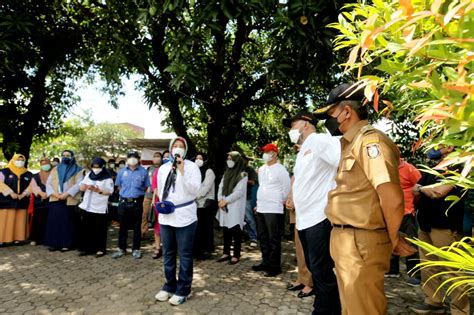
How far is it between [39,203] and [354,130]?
24.7 ft

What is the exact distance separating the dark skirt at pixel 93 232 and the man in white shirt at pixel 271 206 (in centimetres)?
299

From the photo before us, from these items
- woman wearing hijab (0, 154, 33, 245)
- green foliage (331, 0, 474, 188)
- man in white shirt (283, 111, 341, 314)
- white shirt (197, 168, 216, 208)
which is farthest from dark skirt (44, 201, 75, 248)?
green foliage (331, 0, 474, 188)

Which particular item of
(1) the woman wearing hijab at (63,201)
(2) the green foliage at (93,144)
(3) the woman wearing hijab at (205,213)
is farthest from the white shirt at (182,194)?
(2) the green foliage at (93,144)

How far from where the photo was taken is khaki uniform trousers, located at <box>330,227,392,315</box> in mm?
2168

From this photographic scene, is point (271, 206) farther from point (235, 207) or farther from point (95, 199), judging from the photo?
point (95, 199)

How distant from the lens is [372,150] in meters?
2.19

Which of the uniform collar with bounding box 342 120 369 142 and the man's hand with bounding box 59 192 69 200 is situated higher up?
the uniform collar with bounding box 342 120 369 142

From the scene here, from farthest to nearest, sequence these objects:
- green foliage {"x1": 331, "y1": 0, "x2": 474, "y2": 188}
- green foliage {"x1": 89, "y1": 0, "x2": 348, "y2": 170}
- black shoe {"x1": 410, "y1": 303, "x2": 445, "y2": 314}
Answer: green foliage {"x1": 89, "y1": 0, "x2": 348, "y2": 170}
black shoe {"x1": 410, "y1": 303, "x2": 445, "y2": 314}
green foliage {"x1": 331, "y1": 0, "x2": 474, "y2": 188}

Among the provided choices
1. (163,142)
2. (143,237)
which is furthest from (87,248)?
(163,142)

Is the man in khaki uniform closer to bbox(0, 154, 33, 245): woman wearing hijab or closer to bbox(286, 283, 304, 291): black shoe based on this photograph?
bbox(286, 283, 304, 291): black shoe

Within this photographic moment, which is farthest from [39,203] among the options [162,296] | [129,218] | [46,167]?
[162,296]

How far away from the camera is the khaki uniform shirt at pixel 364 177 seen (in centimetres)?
215

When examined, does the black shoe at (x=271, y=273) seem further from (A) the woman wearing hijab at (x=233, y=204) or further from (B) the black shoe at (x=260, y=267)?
(A) the woman wearing hijab at (x=233, y=204)

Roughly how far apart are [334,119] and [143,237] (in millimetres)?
6676
